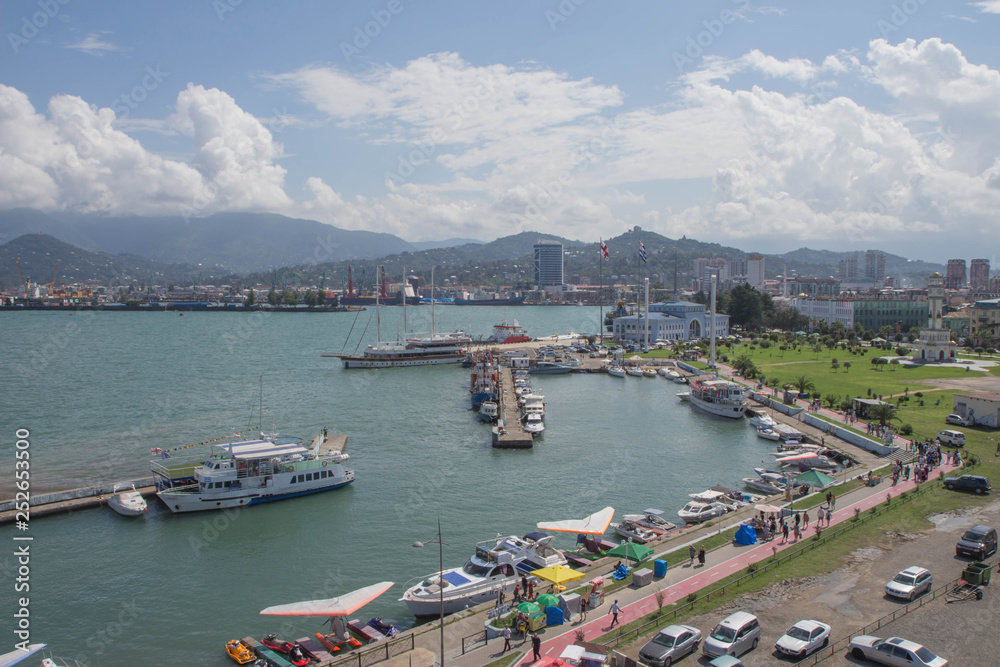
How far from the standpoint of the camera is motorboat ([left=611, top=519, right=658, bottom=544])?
19188 millimetres

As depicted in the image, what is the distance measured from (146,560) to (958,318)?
9144 centimetres

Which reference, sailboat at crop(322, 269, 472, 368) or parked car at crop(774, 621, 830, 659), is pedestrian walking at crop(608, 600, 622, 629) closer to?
parked car at crop(774, 621, 830, 659)

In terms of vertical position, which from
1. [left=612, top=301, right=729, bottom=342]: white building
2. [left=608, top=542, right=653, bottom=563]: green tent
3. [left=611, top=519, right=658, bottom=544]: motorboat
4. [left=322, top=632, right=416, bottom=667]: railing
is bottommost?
[left=611, top=519, right=658, bottom=544]: motorboat

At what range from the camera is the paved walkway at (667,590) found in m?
12.0

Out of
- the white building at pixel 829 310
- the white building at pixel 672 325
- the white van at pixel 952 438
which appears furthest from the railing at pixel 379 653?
the white building at pixel 829 310

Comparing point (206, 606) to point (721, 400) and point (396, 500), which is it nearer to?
point (396, 500)

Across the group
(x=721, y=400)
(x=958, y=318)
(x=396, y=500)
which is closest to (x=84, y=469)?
(x=396, y=500)

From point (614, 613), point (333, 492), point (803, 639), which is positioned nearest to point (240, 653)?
point (614, 613)

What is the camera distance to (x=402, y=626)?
14914 millimetres

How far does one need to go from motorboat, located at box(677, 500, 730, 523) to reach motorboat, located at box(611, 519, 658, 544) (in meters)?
2.06

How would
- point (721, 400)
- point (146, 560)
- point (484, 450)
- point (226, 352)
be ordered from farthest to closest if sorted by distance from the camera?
point (226, 352) < point (721, 400) < point (484, 450) < point (146, 560)

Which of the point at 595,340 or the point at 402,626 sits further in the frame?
the point at 595,340

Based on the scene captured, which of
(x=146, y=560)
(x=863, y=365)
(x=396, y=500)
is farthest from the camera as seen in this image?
(x=863, y=365)

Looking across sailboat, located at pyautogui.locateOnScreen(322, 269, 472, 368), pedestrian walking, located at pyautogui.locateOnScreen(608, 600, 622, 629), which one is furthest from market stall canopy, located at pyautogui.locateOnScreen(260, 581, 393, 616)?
sailboat, located at pyautogui.locateOnScreen(322, 269, 472, 368)
